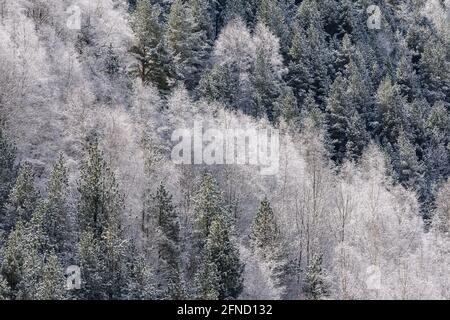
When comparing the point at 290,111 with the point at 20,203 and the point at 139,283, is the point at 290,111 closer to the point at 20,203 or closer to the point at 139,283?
the point at 139,283

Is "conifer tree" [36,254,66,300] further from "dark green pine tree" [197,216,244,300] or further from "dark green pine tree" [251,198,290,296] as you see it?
"dark green pine tree" [251,198,290,296]

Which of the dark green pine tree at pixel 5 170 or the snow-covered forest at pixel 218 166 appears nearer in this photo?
the snow-covered forest at pixel 218 166

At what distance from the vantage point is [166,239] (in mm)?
39844

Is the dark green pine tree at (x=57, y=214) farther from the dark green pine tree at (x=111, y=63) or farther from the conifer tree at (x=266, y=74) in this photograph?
the conifer tree at (x=266, y=74)

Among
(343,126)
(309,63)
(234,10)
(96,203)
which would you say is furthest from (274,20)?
(96,203)

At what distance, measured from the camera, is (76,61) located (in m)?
59.5

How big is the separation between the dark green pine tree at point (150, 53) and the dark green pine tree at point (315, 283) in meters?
28.6

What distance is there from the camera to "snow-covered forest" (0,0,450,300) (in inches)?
1464

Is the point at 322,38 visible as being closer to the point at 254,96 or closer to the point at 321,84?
the point at 321,84

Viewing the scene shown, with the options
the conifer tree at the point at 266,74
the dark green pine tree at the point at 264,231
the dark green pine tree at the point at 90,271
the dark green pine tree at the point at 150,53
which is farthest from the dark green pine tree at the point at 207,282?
the dark green pine tree at the point at 150,53

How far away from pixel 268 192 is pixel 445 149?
30446 mm

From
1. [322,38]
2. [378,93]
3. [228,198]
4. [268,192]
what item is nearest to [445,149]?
[378,93]

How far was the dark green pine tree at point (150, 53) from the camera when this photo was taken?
202 ft

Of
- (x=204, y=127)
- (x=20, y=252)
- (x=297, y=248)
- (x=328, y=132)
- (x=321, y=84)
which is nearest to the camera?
(x=20, y=252)
